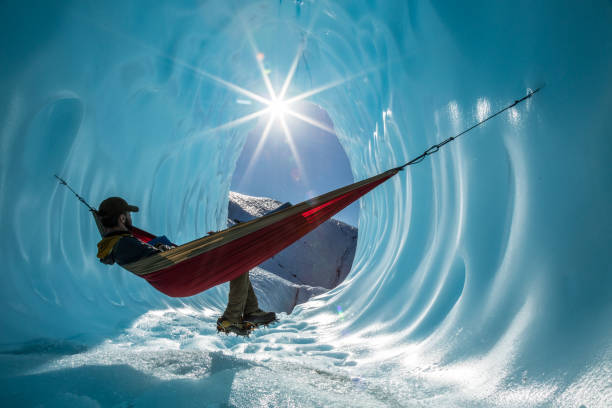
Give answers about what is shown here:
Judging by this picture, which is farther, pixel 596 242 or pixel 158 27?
pixel 158 27

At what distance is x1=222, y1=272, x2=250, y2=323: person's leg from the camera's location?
8.06ft

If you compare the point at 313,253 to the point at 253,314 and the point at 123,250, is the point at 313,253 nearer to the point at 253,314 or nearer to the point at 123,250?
the point at 253,314

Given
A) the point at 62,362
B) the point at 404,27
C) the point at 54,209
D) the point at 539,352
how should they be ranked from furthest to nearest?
the point at 404,27 → the point at 54,209 → the point at 62,362 → the point at 539,352

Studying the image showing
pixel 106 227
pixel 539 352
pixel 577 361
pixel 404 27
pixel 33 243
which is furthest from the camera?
pixel 404 27

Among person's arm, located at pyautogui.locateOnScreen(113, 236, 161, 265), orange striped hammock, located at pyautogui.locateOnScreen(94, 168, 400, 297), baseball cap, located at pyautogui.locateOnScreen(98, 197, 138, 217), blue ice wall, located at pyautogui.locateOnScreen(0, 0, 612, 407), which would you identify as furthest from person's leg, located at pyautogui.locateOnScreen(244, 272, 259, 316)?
baseball cap, located at pyautogui.locateOnScreen(98, 197, 138, 217)

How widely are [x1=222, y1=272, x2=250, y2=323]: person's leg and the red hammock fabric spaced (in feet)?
1.41

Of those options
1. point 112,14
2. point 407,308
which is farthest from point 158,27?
point 407,308

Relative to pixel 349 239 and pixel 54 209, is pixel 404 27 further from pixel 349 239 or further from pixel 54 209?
pixel 349 239

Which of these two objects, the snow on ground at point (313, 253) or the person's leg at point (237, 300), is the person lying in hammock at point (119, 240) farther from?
the snow on ground at point (313, 253)

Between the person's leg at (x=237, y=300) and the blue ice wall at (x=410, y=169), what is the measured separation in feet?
1.46

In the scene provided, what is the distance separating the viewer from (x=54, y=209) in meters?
2.53

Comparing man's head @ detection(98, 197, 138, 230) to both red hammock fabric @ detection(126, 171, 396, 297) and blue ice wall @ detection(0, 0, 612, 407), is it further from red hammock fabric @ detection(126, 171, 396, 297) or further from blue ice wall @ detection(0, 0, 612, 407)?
blue ice wall @ detection(0, 0, 612, 407)

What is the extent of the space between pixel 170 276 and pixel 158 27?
99.6 inches

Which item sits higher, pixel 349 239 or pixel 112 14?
pixel 349 239
